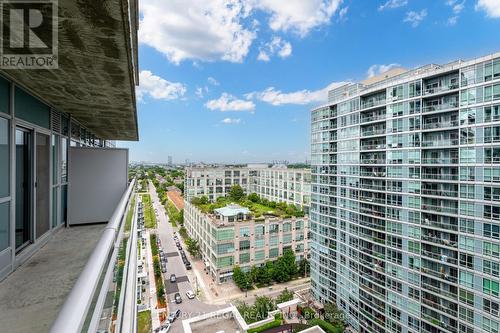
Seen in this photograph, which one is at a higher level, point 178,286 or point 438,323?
point 438,323

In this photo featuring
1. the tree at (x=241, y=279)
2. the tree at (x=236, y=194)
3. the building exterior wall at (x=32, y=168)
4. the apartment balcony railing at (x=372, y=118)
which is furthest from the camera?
the tree at (x=236, y=194)

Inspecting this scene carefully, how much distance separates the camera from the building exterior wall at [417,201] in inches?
441

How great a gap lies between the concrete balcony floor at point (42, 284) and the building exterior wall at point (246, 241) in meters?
18.3

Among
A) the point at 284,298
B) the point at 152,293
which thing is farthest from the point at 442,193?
the point at 152,293

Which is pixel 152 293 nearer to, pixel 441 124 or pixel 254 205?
pixel 254 205

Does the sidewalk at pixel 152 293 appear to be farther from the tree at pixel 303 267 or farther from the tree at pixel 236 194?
the tree at pixel 236 194

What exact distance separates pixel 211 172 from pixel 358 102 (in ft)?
98.1

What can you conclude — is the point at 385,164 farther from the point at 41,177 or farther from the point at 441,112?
the point at 41,177

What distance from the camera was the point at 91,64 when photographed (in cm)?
306

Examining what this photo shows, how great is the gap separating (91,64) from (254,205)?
32.4 meters

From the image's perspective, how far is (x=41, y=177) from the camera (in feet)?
15.7

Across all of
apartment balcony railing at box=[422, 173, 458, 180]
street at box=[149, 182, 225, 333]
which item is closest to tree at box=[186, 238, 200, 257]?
street at box=[149, 182, 225, 333]

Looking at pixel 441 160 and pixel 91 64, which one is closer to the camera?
pixel 91 64

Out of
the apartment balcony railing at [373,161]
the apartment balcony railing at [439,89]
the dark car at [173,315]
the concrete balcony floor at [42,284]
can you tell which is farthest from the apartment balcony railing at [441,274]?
the dark car at [173,315]
